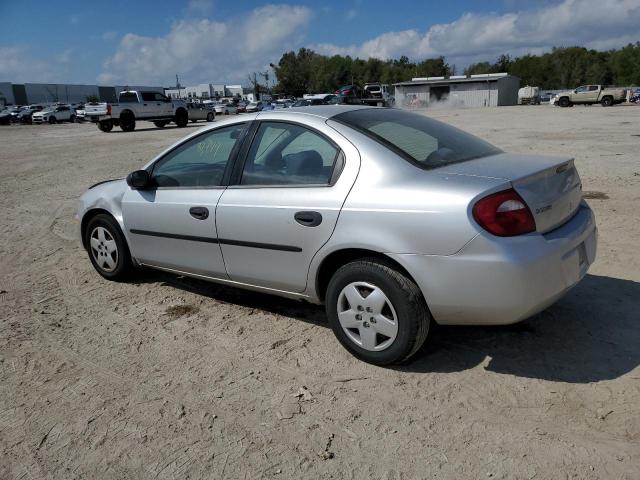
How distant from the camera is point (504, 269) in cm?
268

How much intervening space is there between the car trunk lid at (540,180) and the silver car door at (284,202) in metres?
0.71

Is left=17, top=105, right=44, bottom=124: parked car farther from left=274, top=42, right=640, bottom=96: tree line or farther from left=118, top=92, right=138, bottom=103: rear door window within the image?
left=274, top=42, right=640, bottom=96: tree line

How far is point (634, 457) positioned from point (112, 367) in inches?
116

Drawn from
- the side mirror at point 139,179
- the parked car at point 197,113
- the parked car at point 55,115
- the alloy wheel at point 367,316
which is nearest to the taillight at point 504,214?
the alloy wheel at point 367,316

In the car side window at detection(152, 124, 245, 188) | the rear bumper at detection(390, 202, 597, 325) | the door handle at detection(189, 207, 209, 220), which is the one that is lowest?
the rear bumper at detection(390, 202, 597, 325)

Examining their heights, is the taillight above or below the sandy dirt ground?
above

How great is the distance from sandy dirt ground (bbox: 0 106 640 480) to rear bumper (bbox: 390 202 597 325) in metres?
0.47

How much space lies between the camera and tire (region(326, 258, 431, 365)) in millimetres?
2965

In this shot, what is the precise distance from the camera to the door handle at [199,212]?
12.5ft

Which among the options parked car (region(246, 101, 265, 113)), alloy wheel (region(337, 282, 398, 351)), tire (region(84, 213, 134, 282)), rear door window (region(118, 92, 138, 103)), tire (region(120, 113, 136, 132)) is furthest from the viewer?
parked car (region(246, 101, 265, 113))

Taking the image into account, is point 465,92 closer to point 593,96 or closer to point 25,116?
point 593,96

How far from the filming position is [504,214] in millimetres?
2742

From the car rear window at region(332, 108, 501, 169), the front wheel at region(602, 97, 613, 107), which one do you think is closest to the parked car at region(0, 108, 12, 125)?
the front wheel at region(602, 97, 613, 107)

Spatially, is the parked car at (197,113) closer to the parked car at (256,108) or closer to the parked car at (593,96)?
the parked car at (256,108)
